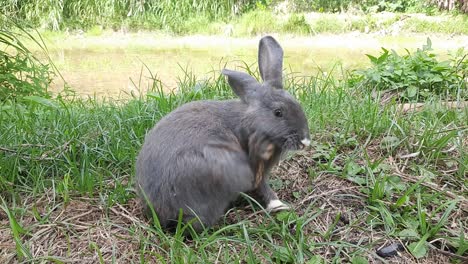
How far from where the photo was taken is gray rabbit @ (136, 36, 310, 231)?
2.12 metres

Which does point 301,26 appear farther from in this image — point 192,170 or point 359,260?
point 359,260

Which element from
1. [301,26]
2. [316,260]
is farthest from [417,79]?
[301,26]

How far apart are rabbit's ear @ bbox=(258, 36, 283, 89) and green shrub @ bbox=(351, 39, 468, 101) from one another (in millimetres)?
1635

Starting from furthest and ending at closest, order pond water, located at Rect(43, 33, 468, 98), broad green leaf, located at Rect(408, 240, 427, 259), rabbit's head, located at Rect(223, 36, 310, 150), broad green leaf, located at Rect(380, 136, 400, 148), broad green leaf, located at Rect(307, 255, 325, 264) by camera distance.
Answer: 1. pond water, located at Rect(43, 33, 468, 98)
2. broad green leaf, located at Rect(380, 136, 400, 148)
3. rabbit's head, located at Rect(223, 36, 310, 150)
4. broad green leaf, located at Rect(408, 240, 427, 259)
5. broad green leaf, located at Rect(307, 255, 325, 264)

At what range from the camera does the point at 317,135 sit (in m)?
2.93

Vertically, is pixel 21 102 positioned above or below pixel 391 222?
above

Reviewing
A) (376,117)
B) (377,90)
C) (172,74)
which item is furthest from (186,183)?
(172,74)

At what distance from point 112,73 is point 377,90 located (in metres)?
3.72

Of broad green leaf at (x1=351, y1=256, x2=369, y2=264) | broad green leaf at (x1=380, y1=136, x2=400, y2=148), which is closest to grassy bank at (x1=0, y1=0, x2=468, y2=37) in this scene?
broad green leaf at (x1=380, y1=136, x2=400, y2=148)

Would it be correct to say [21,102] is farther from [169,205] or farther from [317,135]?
[317,135]

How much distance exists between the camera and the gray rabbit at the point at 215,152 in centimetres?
212

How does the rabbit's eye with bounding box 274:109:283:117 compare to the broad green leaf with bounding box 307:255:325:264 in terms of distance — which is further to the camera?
the rabbit's eye with bounding box 274:109:283:117

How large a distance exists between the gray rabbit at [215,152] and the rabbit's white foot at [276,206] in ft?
0.48

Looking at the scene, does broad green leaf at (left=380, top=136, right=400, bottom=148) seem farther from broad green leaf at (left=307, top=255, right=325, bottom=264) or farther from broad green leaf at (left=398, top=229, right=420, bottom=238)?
broad green leaf at (left=307, top=255, right=325, bottom=264)
